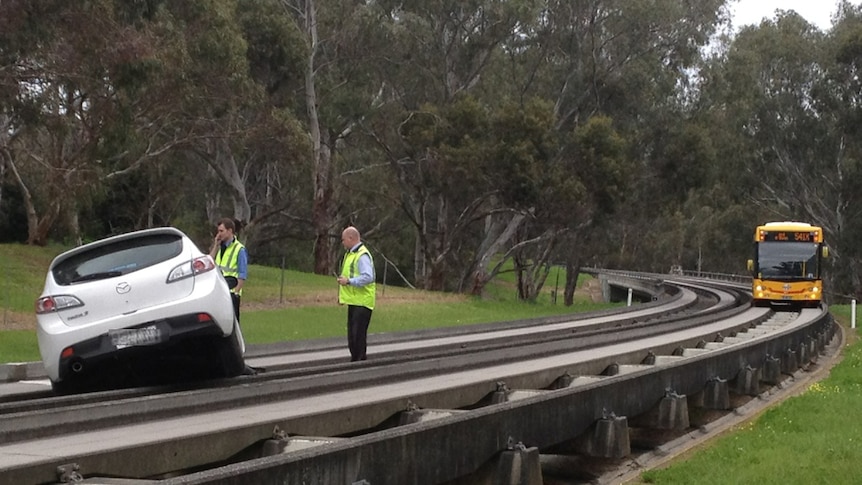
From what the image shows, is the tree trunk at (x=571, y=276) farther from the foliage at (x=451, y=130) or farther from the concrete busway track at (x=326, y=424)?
the concrete busway track at (x=326, y=424)

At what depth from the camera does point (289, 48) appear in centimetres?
4378

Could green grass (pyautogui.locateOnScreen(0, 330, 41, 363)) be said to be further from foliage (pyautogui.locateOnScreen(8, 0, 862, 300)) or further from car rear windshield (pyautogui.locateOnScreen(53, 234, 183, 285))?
foliage (pyautogui.locateOnScreen(8, 0, 862, 300))

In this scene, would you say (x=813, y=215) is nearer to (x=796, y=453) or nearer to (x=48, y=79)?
(x=48, y=79)

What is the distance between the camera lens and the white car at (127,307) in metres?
10.2

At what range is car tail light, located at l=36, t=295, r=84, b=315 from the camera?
10.2 m

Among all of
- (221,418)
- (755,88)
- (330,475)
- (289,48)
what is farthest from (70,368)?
(755,88)

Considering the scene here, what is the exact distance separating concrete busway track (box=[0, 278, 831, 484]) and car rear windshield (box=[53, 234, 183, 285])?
1220mm

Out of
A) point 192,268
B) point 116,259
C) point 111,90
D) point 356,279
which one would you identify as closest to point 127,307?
point 116,259

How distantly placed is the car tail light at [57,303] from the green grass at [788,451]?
5078 mm

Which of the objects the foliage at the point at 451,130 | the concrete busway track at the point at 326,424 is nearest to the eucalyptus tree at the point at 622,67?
the foliage at the point at 451,130

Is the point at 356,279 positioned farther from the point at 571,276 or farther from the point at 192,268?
the point at 571,276

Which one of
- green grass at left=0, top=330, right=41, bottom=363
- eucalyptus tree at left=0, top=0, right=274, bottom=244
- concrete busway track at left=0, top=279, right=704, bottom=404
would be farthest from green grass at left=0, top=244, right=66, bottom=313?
→ concrete busway track at left=0, top=279, right=704, bottom=404

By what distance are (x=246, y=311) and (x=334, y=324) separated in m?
2.74

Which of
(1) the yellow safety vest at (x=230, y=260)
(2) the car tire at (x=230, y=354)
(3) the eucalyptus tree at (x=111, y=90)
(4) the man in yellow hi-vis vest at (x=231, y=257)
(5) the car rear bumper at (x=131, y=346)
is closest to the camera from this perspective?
(5) the car rear bumper at (x=131, y=346)
